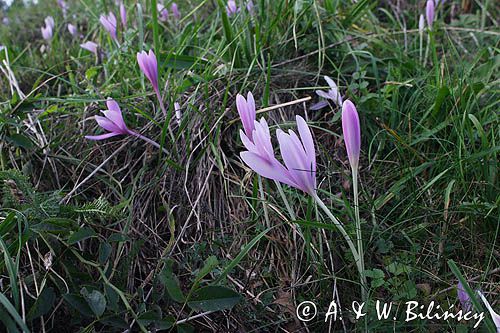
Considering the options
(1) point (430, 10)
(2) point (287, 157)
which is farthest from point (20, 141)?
(1) point (430, 10)

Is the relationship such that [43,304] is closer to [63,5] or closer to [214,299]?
[214,299]

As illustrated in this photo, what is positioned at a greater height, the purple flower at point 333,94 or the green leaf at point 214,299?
the purple flower at point 333,94

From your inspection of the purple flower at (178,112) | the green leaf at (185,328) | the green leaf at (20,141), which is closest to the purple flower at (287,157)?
the green leaf at (185,328)

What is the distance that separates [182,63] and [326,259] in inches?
→ 38.8

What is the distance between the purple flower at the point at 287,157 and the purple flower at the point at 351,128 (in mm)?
86

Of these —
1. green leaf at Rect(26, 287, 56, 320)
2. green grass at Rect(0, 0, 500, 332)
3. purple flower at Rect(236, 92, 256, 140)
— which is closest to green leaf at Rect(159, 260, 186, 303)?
green grass at Rect(0, 0, 500, 332)

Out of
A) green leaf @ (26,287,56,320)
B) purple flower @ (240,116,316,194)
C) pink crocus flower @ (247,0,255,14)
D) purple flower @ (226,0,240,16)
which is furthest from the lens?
purple flower @ (226,0,240,16)

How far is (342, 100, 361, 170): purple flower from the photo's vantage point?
3.95 feet

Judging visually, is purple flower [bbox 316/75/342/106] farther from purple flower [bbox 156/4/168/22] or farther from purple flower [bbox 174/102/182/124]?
purple flower [bbox 156/4/168/22]

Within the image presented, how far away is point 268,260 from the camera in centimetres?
154

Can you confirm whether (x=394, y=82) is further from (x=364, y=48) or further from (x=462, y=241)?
(x=462, y=241)

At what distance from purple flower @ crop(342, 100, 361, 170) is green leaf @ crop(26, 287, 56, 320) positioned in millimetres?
788

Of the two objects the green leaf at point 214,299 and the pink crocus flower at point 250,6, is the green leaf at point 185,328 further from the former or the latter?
the pink crocus flower at point 250,6

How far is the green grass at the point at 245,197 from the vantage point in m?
1.36
